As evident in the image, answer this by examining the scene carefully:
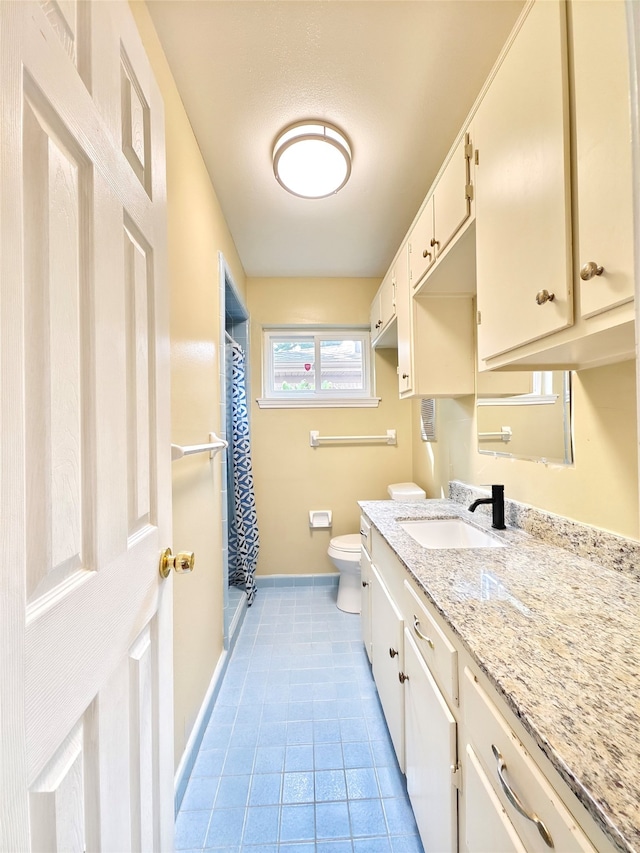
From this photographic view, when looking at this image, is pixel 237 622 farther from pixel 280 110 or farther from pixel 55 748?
pixel 280 110

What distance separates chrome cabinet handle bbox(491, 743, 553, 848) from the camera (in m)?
0.46

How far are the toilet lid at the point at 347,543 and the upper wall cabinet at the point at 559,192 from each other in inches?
64.8

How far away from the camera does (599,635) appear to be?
658 millimetres

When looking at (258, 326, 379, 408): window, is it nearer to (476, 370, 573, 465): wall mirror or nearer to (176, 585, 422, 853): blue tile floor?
(476, 370, 573, 465): wall mirror

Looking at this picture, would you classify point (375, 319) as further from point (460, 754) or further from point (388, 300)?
point (460, 754)

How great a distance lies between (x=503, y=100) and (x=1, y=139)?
1.15 m

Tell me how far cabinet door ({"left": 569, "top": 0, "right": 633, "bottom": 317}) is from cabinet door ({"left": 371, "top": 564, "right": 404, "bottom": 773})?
1.07m

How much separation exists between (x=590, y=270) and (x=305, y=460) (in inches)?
92.4

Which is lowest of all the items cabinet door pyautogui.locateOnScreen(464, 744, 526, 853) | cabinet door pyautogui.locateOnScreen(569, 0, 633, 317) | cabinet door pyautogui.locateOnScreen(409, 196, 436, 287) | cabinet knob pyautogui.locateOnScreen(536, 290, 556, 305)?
cabinet door pyautogui.locateOnScreen(464, 744, 526, 853)

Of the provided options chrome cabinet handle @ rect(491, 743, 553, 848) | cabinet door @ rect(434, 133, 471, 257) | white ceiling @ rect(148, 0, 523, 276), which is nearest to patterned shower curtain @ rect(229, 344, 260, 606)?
white ceiling @ rect(148, 0, 523, 276)

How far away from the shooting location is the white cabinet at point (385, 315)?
219 cm

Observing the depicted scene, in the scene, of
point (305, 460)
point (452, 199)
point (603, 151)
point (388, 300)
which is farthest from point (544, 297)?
point (305, 460)

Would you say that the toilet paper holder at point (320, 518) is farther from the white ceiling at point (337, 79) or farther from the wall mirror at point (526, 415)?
the white ceiling at point (337, 79)

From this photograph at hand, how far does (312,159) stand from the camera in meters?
1.56
